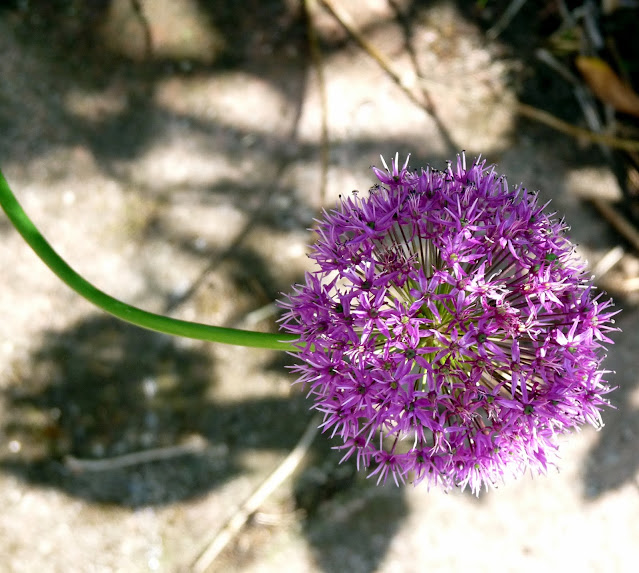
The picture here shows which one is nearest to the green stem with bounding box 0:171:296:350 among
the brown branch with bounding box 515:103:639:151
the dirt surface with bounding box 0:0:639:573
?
the dirt surface with bounding box 0:0:639:573

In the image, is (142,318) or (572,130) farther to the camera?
(572,130)

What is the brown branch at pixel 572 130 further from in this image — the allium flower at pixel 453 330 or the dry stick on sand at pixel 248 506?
the dry stick on sand at pixel 248 506

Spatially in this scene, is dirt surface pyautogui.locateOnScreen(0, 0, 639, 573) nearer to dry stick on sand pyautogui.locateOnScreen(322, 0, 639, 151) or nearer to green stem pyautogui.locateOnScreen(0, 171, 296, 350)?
dry stick on sand pyautogui.locateOnScreen(322, 0, 639, 151)

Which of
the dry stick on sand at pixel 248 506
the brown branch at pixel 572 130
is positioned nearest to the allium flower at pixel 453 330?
the dry stick on sand at pixel 248 506

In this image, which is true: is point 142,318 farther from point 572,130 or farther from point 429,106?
point 572,130

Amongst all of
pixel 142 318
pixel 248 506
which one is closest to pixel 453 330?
pixel 142 318

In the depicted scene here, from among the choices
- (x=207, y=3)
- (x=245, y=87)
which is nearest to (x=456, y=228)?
(x=245, y=87)

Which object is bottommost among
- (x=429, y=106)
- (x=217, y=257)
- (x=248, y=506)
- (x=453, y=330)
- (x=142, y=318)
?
(x=248, y=506)
